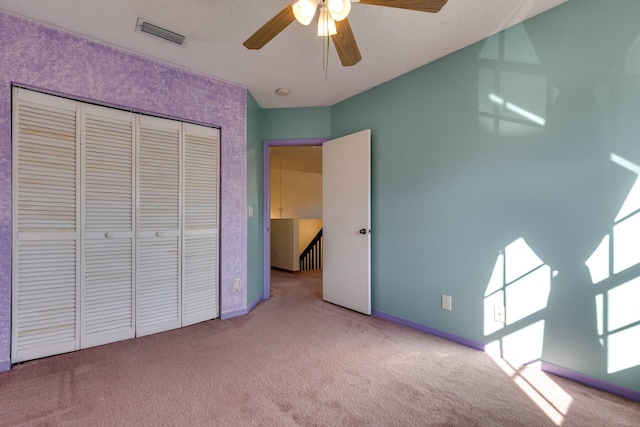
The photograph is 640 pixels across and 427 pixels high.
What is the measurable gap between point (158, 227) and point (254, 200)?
1.12m

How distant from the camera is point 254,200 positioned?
3.53 m

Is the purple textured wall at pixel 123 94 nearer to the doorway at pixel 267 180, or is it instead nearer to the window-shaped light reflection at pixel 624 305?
the doorway at pixel 267 180

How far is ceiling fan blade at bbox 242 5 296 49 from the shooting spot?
59.1 inches

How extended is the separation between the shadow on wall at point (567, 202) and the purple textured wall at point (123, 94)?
2320mm

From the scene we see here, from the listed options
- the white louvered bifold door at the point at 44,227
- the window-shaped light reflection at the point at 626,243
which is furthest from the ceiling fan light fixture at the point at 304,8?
the window-shaped light reflection at the point at 626,243

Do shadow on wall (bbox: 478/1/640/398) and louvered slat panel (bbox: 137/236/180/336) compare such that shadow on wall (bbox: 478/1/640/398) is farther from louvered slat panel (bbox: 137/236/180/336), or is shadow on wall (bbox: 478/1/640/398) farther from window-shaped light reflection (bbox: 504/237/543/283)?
louvered slat panel (bbox: 137/236/180/336)

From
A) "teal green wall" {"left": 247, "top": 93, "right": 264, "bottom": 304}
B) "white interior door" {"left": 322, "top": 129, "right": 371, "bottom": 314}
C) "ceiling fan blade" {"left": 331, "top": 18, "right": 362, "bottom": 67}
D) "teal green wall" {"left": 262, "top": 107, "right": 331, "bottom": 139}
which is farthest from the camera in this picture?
"teal green wall" {"left": 262, "top": 107, "right": 331, "bottom": 139}

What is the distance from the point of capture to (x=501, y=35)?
2.21 metres

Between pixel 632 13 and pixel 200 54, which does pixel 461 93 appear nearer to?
pixel 632 13

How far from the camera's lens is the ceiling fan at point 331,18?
4.62 feet

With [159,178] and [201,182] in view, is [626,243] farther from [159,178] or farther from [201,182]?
[159,178]

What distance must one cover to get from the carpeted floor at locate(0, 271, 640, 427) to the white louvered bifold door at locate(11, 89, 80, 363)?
21cm

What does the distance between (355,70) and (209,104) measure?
145 cm

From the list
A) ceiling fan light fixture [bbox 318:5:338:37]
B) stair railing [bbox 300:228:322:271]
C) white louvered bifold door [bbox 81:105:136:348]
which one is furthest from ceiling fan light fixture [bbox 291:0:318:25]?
stair railing [bbox 300:228:322:271]
